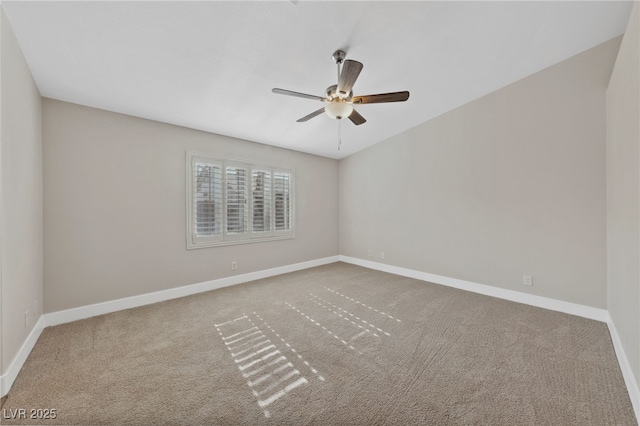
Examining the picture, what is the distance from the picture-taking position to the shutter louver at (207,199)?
12.5ft

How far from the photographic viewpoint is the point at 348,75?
6.95 feet

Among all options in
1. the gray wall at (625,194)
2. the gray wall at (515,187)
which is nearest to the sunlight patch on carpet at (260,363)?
the gray wall at (625,194)

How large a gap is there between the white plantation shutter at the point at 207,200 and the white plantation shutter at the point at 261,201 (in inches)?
24.1

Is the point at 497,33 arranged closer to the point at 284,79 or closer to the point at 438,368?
the point at 284,79

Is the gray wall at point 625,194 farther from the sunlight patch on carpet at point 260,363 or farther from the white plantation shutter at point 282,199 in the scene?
the white plantation shutter at point 282,199

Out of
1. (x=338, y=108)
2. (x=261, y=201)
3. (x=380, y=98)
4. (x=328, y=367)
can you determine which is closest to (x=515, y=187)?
(x=380, y=98)

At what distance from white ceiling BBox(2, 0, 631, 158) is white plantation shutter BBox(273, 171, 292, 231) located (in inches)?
60.0

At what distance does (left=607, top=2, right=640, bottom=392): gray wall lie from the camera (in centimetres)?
177

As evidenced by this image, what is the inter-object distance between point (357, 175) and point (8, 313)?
509cm

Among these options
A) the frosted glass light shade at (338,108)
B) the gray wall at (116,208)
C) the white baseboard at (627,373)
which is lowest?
the white baseboard at (627,373)

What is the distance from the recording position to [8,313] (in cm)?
183

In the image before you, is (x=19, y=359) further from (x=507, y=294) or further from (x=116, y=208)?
(x=507, y=294)

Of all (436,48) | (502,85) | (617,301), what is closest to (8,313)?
(436,48)

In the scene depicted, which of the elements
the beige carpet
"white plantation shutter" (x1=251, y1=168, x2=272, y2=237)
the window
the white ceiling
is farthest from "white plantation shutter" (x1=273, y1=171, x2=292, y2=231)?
the beige carpet
